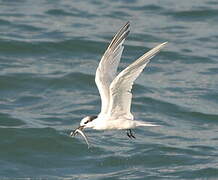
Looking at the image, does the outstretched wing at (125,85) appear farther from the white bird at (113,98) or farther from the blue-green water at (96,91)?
the blue-green water at (96,91)

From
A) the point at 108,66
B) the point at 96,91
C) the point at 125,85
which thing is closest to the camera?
the point at 125,85

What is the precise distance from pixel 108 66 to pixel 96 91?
6133mm

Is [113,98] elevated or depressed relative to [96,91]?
elevated

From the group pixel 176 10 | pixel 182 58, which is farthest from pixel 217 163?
pixel 176 10

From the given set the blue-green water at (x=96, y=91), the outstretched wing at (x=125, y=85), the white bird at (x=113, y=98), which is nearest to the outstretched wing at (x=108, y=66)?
the white bird at (x=113, y=98)

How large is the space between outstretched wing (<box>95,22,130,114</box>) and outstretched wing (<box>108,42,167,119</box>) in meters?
0.17

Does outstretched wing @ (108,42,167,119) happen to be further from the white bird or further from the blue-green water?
the blue-green water

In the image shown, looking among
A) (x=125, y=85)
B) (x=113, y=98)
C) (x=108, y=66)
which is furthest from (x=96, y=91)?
(x=125, y=85)

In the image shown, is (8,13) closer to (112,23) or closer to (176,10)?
(112,23)

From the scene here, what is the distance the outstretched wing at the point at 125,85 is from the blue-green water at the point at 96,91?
2977 mm

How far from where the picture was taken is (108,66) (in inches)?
443

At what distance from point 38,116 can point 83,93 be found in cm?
166

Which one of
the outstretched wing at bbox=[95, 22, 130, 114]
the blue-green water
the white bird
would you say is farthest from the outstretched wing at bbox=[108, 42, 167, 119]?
the blue-green water

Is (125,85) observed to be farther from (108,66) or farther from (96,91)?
(96,91)
